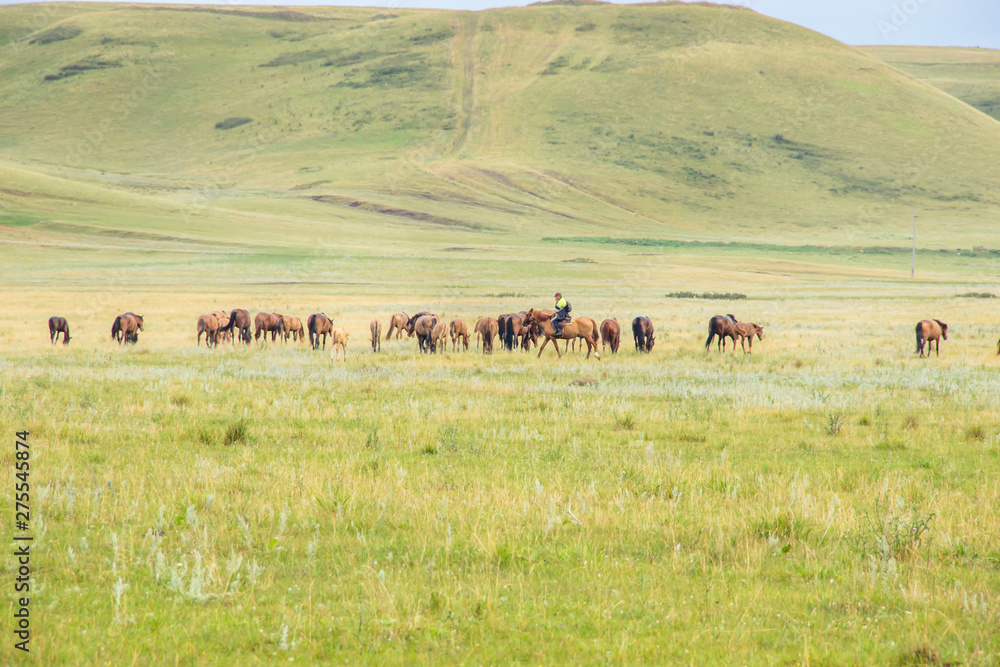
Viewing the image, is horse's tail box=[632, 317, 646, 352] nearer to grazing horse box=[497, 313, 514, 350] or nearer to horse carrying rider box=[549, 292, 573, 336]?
horse carrying rider box=[549, 292, 573, 336]

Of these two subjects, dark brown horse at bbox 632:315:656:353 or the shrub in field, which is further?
dark brown horse at bbox 632:315:656:353

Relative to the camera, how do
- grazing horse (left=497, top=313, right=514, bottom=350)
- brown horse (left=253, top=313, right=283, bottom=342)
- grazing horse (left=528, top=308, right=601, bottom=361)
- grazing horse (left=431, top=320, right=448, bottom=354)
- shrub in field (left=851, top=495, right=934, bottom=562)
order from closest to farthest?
shrub in field (left=851, top=495, right=934, bottom=562)
grazing horse (left=528, top=308, right=601, bottom=361)
grazing horse (left=431, top=320, right=448, bottom=354)
grazing horse (left=497, top=313, right=514, bottom=350)
brown horse (left=253, top=313, right=283, bottom=342)

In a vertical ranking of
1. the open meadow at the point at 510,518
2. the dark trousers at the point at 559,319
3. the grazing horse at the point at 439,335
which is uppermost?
the dark trousers at the point at 559,319


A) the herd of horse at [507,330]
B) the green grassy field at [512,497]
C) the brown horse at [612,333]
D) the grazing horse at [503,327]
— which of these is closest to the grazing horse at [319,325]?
the herd of horse at [507,330]

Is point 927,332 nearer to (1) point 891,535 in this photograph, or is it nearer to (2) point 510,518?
(1) point 891,535

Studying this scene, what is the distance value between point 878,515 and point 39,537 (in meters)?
7.20

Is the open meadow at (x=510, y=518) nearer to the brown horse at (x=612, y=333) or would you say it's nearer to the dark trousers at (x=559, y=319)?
the dark trousers at (x=559, y=319)

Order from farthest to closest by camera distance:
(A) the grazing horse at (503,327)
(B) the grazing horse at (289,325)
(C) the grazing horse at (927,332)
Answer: (B) the grazing horse at (289,325) < (A) the grazing horse at (503,327) < (C) the grazing horse at (927,332)

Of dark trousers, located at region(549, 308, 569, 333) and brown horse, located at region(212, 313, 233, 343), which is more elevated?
dark trousers, located at region(549, 308, 569, 333)

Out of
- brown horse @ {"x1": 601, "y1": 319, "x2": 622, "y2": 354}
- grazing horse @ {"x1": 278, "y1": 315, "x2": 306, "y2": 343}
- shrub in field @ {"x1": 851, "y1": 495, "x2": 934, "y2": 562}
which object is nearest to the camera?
shrub in field @ {"x1": 851, "y1": 495, "x2": 934, "y2": 562}

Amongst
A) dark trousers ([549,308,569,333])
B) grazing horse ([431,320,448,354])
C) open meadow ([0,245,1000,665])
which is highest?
dark trousers ([549,308,569,333])

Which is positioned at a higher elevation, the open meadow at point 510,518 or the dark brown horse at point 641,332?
the dark brown horse at point 641,332

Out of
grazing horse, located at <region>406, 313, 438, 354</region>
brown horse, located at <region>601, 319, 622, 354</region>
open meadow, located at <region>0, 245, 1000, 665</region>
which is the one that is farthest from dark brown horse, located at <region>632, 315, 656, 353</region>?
open meadow, located at <region>0, 245, 1000, 665</region>

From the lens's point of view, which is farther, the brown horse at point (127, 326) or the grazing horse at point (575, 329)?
the brown horse at point (127, 326)
